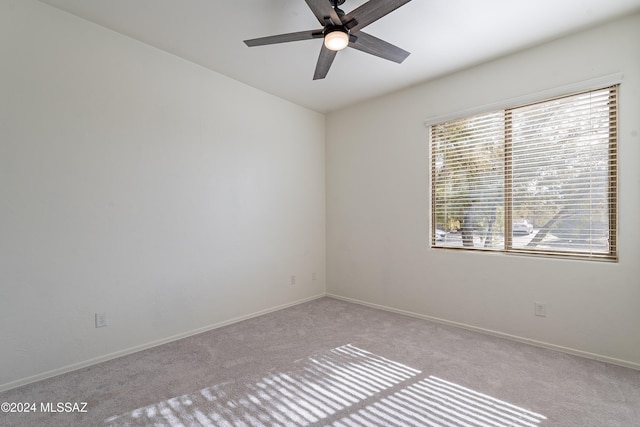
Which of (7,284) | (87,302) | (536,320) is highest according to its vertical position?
(7,284)

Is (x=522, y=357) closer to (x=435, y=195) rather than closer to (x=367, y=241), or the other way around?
(x=435, y=195)

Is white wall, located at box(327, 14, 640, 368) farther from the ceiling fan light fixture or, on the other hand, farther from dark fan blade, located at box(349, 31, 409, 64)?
the ceiling fan light fixture

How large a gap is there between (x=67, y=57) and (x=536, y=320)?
4471 mm

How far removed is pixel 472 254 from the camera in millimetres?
3221

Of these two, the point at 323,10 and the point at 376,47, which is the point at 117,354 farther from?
the point at 376,47

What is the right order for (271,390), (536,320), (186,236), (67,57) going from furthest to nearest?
1. (186,236)
2. (536,320)
3. (67,57)
4. (271,390)

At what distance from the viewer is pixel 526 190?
2887 millimetres

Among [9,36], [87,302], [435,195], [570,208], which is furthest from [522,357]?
[9,36]

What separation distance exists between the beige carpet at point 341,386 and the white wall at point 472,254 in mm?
295

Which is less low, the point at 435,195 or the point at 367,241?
the point at 435,195

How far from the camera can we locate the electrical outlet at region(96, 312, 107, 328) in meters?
2.49

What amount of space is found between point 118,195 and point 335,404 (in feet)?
7.72

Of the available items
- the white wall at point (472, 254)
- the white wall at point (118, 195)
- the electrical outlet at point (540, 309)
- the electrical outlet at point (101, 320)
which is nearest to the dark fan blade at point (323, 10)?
the white wall at point (118, 195)

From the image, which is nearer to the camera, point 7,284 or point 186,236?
point 7,284
